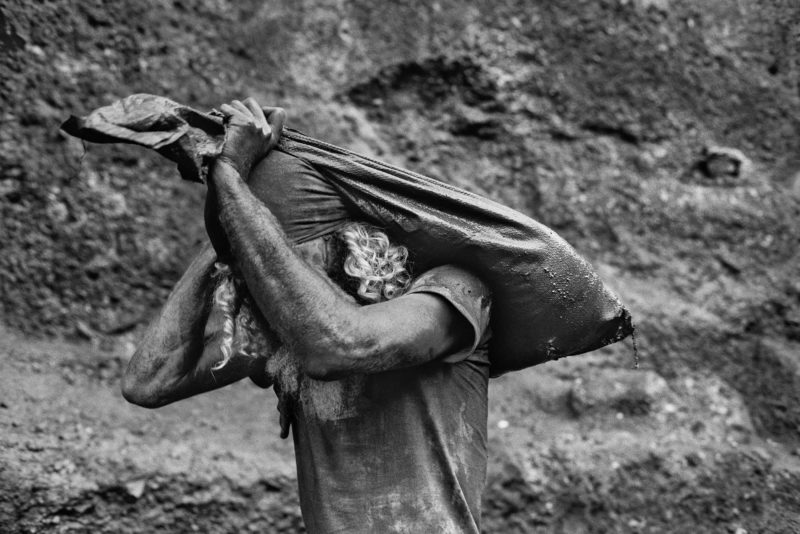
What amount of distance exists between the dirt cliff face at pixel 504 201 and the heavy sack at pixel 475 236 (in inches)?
86.7

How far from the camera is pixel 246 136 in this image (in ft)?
7.27

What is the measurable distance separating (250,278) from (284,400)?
1.20 feet

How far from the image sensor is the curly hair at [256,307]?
228 cm

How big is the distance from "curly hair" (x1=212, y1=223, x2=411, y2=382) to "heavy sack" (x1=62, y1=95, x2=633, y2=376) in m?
0.04

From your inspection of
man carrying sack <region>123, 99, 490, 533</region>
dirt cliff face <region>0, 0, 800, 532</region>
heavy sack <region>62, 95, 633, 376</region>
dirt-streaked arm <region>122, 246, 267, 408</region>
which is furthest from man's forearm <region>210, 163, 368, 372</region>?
dirt cliff face <region>0, 0, 800, 532</region>

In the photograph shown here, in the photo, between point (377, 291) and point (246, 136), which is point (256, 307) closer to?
point (377, 291)

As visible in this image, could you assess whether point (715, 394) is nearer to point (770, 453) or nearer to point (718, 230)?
point (770, 453)

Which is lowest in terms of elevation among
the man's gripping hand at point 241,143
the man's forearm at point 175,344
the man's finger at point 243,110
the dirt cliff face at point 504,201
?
the dirt cliff face at point 504,201

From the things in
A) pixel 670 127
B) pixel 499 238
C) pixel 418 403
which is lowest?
pixel 670 127

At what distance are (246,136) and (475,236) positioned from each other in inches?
20.1

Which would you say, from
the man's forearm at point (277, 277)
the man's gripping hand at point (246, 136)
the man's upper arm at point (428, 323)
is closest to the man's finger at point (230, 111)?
the man's gripping hand at point (246, 136)

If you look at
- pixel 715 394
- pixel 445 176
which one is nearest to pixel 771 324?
pixel 715 394

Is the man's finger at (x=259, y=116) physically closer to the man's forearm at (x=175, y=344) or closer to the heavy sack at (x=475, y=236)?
the heavy sack at (x=475, y=236)

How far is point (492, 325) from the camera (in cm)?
235
